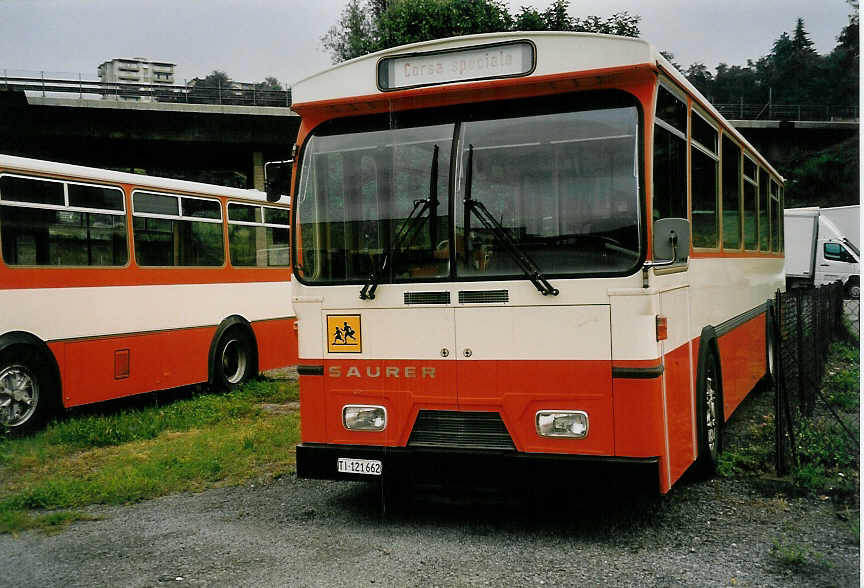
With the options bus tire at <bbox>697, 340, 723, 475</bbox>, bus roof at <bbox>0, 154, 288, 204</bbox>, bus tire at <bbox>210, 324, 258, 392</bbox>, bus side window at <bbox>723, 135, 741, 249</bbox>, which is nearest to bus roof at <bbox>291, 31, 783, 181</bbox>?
bus side window at <bbox>723, 135, 741, 249</bbox>

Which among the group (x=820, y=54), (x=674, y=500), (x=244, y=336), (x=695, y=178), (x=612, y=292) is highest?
(x=820, y=54)

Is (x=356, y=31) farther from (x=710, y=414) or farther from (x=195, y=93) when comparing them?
(x=710, y=414)

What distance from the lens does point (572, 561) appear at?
5059 mm

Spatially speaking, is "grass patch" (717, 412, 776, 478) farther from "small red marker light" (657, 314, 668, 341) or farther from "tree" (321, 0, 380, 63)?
"tree" (321, 0, 380, 63)

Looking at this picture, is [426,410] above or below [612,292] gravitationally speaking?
below

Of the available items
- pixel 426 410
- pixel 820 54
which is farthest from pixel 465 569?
pixel 820 54

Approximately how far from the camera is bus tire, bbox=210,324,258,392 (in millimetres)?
11969

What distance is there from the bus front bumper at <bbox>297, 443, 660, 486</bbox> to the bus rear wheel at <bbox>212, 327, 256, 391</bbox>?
6.37m

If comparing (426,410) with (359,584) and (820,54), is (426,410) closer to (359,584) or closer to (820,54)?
(359,584)

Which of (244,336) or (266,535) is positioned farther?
(244,336)

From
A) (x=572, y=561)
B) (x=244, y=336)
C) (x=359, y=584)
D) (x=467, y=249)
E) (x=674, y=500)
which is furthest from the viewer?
(x=244, y=336)

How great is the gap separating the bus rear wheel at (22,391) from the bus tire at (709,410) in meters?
6.65

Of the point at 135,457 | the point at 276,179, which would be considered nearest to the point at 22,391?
the point at 135,457

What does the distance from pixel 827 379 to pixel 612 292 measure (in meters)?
7.33
